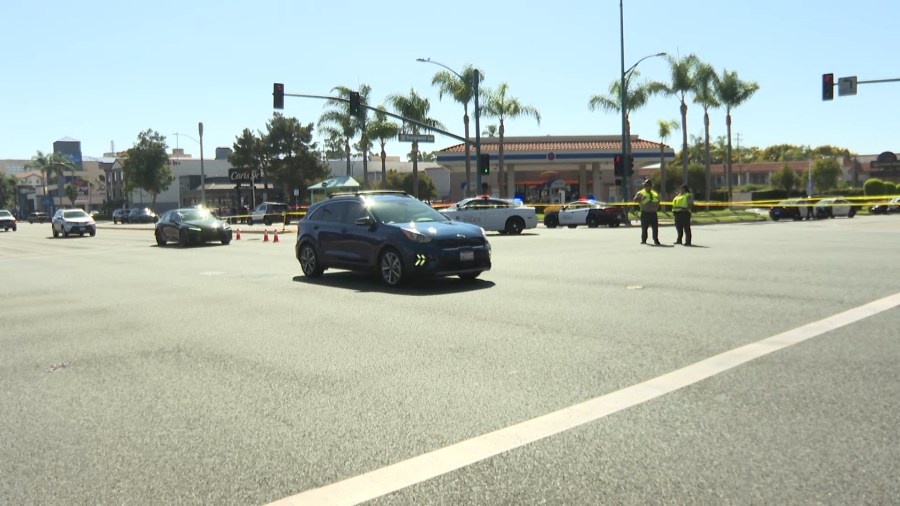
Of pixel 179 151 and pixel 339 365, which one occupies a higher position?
pixel 179 151

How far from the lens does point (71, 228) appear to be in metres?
41.0

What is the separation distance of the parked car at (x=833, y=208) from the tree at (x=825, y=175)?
2219 inches

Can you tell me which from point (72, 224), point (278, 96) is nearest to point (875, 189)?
point (278, 96)

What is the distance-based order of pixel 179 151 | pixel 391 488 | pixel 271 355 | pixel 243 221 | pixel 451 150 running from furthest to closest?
pixel 179 151
pixel 243 221
pixel 451 150
pixel 271 355
pixel 391 488

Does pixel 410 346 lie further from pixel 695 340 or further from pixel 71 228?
pixel 71 228

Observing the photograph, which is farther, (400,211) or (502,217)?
(502,217)

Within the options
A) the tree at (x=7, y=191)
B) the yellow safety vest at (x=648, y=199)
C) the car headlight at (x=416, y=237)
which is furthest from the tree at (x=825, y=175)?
the tree at (x=7, y=191)

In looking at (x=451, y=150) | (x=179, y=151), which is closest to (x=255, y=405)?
(x=451, y=150)

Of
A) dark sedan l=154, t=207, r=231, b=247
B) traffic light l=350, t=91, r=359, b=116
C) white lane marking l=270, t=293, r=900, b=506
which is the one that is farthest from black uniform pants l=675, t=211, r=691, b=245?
traffic light l=350, t=91, r=359, b=116

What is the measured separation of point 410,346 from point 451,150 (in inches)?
2078

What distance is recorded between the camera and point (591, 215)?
3794 cm

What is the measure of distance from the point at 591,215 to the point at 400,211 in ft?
82.9

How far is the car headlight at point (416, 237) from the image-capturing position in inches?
500

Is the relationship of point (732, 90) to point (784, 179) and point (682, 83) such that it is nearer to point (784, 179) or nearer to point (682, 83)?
point (682, 83)
